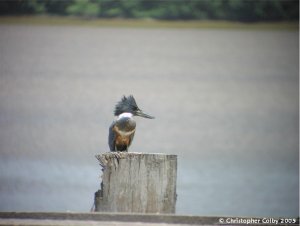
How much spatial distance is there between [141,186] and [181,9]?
29.5 feet

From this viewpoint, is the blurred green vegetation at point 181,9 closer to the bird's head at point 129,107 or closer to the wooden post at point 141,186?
the bird's head at point 129,107

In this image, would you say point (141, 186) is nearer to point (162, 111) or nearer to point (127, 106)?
point (127, 106)

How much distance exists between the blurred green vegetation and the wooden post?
7651 mm

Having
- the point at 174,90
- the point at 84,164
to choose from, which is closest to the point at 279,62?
the point at 174,90

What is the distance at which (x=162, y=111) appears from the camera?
14773 millimetres

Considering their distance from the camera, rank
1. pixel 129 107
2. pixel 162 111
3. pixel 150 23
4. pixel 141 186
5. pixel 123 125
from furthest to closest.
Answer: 1. pixel 162 111
2. pixel 150 23
3. pixel 129 107
4. pixel 123 125
5. pixel 141 186

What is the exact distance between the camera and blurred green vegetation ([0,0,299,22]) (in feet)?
41.1

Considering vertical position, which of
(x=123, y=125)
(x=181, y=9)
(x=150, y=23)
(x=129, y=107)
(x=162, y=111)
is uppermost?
(x=181, y=9)

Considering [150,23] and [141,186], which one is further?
[150,23]

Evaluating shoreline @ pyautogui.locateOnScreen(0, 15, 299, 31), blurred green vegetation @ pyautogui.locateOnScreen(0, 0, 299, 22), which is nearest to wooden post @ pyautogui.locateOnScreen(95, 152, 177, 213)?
shoreline @ pyautogui.locateOnScreen(0, 15, 299, 31)

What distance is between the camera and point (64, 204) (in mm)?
9859

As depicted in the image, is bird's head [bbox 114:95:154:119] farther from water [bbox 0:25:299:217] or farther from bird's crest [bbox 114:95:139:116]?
water [bbox 0:25:299:217]

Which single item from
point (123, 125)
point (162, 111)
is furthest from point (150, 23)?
point (123, 125)

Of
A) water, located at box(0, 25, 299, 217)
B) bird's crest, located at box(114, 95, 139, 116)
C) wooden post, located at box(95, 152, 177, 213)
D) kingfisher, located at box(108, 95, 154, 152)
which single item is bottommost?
wooden post, located at box(95, 152, 177, 213)
